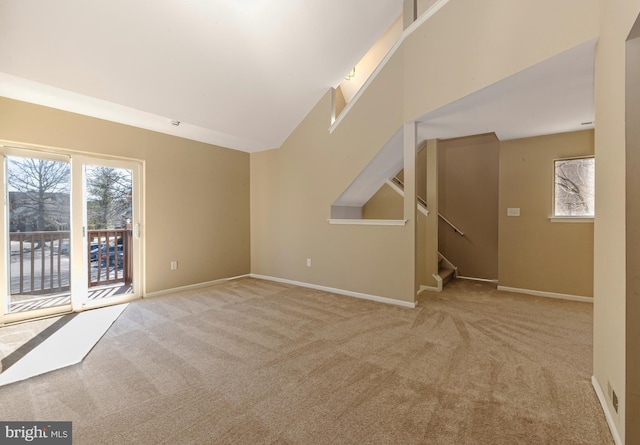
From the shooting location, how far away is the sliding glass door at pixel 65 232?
3.12 metres

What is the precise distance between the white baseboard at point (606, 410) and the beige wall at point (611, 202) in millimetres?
37

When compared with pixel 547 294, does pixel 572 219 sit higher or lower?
higher

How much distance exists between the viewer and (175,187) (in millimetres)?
4418

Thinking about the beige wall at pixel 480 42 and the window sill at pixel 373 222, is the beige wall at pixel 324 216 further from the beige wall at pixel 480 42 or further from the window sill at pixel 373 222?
the beige wall at pixel 480 42

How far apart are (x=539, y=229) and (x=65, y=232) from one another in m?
6.75

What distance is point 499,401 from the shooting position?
1714mm

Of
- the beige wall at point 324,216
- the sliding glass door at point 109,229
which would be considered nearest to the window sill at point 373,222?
the beige wall at point 324,216

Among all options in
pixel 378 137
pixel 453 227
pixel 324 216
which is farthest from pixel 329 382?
pixel 453 227

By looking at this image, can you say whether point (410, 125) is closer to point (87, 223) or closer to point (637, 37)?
point (637, 37)

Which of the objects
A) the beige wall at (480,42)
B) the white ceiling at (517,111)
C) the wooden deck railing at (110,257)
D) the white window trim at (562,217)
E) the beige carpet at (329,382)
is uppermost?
the beige wall at (480,42)

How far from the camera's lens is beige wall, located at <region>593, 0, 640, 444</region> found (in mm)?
1342

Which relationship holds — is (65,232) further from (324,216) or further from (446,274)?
(446,274)

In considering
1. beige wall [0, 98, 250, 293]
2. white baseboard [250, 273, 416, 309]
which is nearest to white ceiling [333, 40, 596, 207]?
white baseboard [250, 273, 416, 309]

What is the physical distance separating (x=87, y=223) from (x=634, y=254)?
17.0 ft
